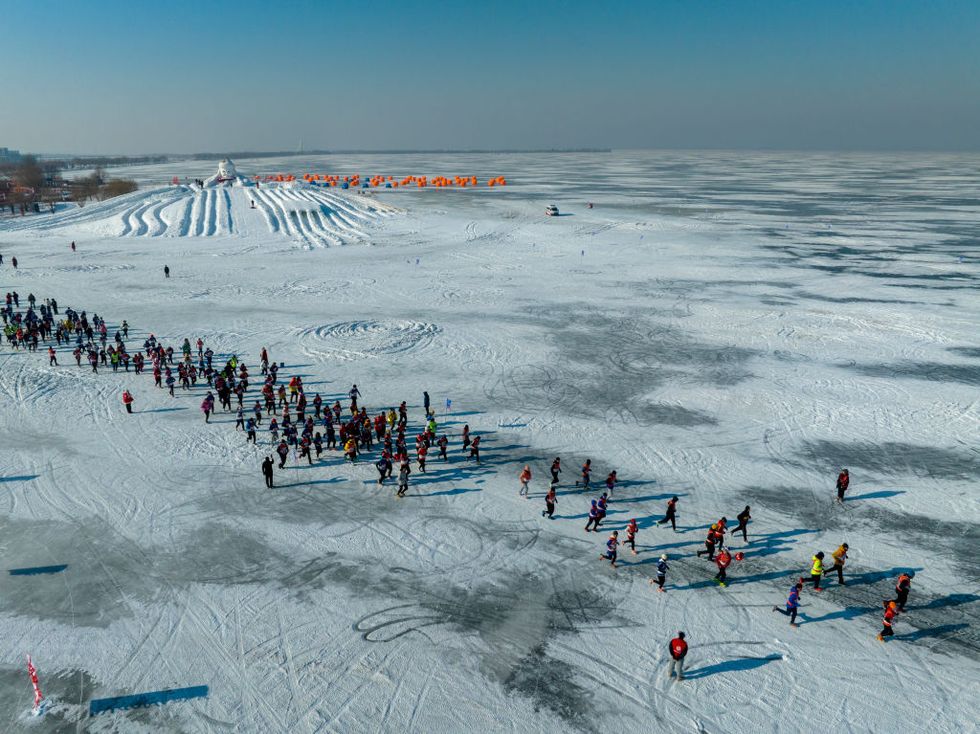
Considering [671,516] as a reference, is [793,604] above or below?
below

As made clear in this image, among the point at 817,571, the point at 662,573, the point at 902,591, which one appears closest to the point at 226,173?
the point at 662,573

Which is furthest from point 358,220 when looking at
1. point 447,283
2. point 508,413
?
point 508,413

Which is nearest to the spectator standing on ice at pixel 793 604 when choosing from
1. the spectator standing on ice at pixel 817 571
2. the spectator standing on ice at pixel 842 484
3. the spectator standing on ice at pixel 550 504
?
the spectator standing on ice at pixel 817 571

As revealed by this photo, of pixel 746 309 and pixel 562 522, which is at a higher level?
pixel 746 309

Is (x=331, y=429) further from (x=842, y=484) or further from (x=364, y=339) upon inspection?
(x=842, y=484)

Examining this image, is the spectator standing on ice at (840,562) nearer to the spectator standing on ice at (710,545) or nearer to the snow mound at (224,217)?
the spectator standing on ice at (710,545)

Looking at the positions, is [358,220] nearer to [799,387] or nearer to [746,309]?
[746,309]
